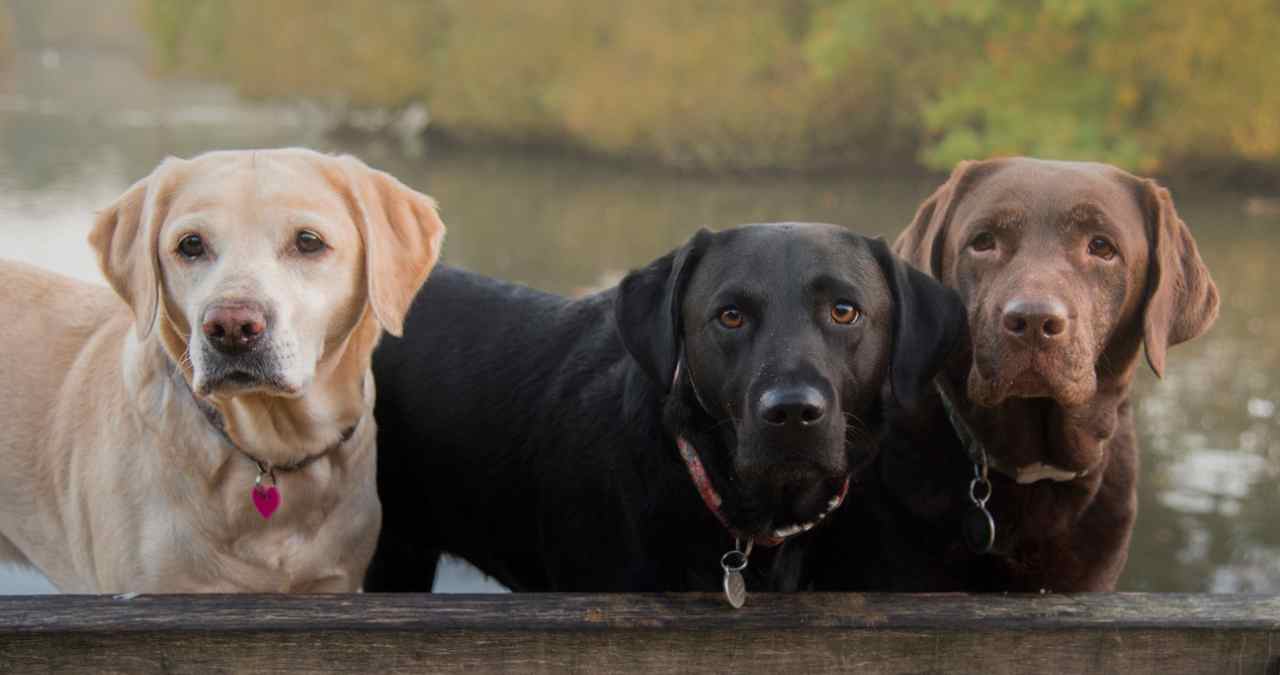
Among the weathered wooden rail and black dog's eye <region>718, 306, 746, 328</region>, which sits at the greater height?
black dog's eye <region>718, 306, 746, 328</region>

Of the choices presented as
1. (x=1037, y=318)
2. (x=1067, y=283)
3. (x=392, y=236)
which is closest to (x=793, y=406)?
(x=1037, y=318)

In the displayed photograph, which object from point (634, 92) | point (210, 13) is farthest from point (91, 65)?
point (634, 92)

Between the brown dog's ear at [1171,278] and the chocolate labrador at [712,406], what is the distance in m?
0.53

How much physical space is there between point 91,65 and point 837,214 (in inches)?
969

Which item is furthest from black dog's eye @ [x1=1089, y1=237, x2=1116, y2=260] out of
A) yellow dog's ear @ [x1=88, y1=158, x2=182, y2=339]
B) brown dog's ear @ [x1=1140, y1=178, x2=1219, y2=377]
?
yellow dog's ear @ [x1=88, y1=158, x2=182, y2=339]

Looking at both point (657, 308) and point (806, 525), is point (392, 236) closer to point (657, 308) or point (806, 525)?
point (657, 308)

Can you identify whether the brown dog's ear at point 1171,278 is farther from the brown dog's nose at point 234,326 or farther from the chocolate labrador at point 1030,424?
the brown dog's nose at point 234,326

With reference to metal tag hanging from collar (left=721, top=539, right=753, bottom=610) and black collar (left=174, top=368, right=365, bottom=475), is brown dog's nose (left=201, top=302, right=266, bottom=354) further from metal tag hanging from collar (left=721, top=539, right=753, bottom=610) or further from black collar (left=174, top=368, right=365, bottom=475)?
metal tag hanging from collar (left=721, top=539, right=753, bottom=610)

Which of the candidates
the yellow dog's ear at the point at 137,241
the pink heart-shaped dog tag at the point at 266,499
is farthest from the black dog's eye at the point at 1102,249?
the yellow dog's ear at the point at 137,241

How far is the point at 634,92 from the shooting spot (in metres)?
29.5

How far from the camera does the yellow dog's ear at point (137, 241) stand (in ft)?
8.28

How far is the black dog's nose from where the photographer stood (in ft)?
7.42

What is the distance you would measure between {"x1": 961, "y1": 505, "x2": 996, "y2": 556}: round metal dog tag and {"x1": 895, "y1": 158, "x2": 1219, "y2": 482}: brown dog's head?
132mm

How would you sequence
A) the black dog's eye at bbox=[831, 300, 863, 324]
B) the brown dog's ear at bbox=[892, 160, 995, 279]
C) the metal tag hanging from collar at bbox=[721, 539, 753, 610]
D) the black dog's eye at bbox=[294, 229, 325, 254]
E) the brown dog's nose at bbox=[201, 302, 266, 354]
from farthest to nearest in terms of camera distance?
1. the brown dog's ear at bbox=[892, 160, 995, 279]
2. the black dog's eye at bbox=[294, 229, 325, 254]
3. the black dog's eye at bbox=[831, 300, 863, 324]
4. the brown dog's nose at bbox=[201, 302, 266, 354]
5. the metal tag hanging from collar at bbox=[721, 539, 753, 610]
